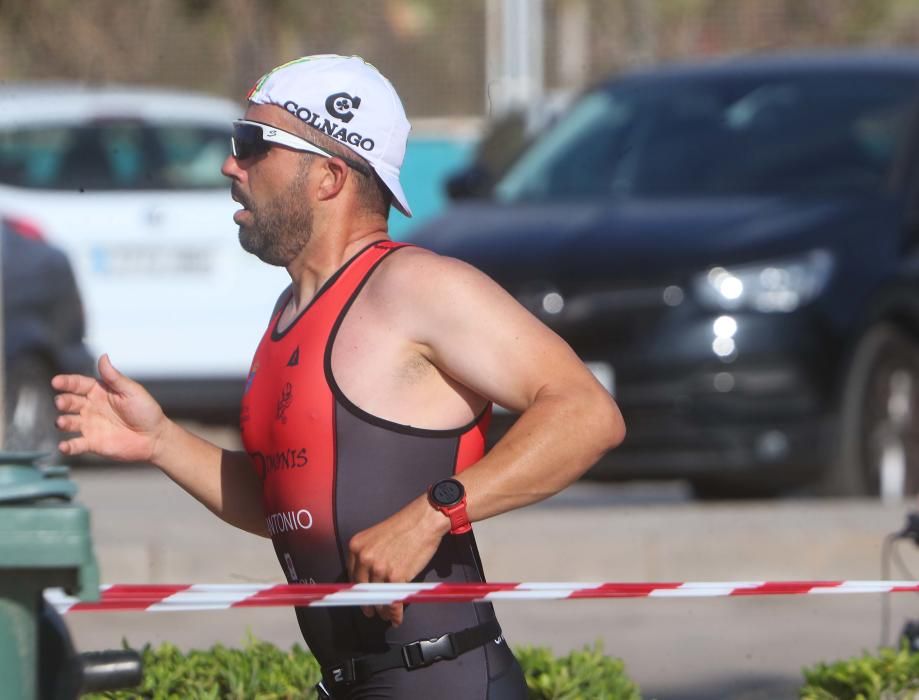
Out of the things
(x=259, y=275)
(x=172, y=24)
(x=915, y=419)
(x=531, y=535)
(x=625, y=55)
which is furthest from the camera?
(x=625, y=55)

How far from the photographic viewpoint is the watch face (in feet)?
8.84

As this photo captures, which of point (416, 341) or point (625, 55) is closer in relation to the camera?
point (416, 341)

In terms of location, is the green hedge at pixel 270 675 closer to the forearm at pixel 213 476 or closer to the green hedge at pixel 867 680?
A: the green hedge at pixel 867 680

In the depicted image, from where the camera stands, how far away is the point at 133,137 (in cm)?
950

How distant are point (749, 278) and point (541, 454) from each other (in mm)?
4641

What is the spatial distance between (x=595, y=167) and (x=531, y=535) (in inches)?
79.9

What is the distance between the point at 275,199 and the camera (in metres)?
3.01

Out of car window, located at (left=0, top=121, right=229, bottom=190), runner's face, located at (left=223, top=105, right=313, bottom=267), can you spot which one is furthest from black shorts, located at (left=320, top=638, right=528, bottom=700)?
car window, located at (left=0, top=121, right=229, bottom=190)

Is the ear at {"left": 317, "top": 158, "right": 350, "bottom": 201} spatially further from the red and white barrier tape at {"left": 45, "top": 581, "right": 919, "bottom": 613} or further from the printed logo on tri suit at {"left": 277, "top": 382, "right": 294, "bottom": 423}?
the red and white barrier tape at {"left": 45, "top": 581, "right": 919, "bottom": 613}

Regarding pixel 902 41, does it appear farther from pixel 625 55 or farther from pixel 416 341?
pixel 416 341

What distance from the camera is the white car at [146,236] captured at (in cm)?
913

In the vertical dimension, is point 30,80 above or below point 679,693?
above

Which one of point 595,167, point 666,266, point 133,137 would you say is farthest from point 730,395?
point 133,137

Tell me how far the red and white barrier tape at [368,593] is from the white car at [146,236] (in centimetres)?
614
